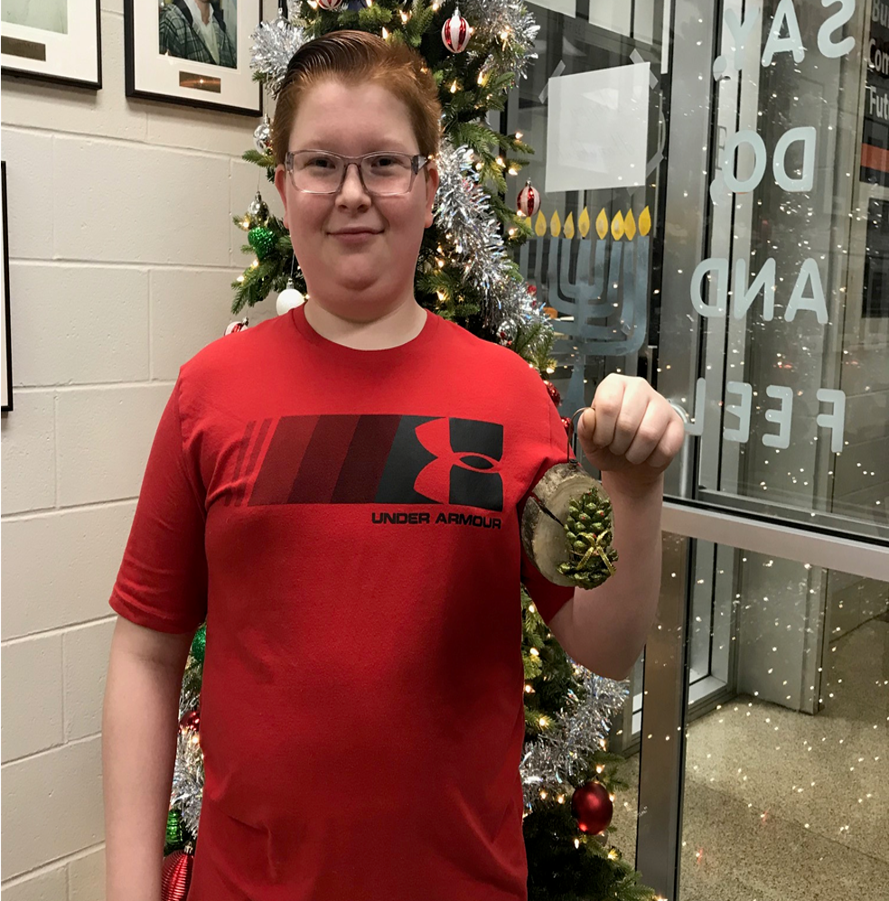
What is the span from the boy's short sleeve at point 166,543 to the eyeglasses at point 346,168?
0.80 ft

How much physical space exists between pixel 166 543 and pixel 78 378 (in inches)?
41.0

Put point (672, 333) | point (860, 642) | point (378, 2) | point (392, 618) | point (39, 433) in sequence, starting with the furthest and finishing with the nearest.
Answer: point (672, 333)
point (860, 642)
point (39, 433)
point (378, 2)
point (392, 618)

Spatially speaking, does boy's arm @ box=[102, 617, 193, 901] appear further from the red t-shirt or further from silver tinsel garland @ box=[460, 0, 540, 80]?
silver tinsel garland @ box=[460, 0, 540, 80]

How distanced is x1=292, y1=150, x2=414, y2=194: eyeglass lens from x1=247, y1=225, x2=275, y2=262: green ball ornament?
2.79ft

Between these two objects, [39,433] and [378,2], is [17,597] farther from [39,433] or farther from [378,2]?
[378,2]

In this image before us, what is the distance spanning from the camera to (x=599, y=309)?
2.23 metres

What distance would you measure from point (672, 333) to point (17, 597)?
59.4 inches

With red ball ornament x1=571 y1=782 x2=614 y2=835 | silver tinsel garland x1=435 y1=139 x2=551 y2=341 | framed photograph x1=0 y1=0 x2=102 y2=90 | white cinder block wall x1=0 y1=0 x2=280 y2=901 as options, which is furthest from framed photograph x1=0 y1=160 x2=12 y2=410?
red ball ornament x1=571 y1=782 x2=614 y2=835

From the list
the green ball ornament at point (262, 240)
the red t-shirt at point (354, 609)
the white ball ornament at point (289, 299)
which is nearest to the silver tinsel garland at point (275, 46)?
the green ball ornament at point (262, 240)

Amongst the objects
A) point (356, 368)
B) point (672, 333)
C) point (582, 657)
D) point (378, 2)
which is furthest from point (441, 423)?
point (672, 333)

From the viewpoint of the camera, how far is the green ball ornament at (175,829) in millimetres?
1742

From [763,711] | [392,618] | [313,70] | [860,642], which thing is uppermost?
[313,70]

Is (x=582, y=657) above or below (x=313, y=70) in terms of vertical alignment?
below

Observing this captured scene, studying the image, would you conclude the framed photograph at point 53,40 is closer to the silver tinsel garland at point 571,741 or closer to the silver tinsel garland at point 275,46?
the silver tinsel garland at point 275,46
